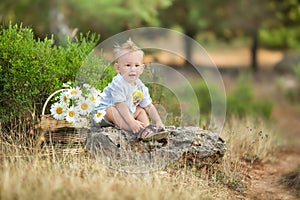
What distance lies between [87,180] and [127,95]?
1151 mm

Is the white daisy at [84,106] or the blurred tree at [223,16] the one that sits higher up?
the blurred tree at [223,16]

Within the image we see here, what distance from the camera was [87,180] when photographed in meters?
4.55

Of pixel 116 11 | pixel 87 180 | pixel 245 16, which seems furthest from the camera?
pixel 245 16

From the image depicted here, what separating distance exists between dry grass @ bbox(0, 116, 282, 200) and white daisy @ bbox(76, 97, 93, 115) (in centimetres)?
44

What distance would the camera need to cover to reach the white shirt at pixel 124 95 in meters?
5.31

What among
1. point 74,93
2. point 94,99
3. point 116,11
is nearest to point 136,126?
point 94,99

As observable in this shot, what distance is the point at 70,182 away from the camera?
4344mm

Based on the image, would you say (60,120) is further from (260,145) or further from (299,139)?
(299,139)

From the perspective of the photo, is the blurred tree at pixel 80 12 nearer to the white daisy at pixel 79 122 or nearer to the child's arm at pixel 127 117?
the white daisy at pixel 79 122

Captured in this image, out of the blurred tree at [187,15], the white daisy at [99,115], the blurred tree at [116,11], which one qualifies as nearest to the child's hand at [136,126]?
the white daisy at [99,115]

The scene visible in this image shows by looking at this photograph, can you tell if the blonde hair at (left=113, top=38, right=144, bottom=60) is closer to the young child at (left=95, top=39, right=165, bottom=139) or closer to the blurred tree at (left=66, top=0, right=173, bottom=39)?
the young child at (left=95, top=39, right=165, bottom=139)

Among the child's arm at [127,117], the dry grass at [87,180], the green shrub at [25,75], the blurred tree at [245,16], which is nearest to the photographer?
the dry grass at [87,180]

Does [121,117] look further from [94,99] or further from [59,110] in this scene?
[59,110]

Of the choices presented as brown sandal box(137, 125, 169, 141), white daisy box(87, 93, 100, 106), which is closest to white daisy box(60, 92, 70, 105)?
white daisy box(87, 93, 100, 106)
